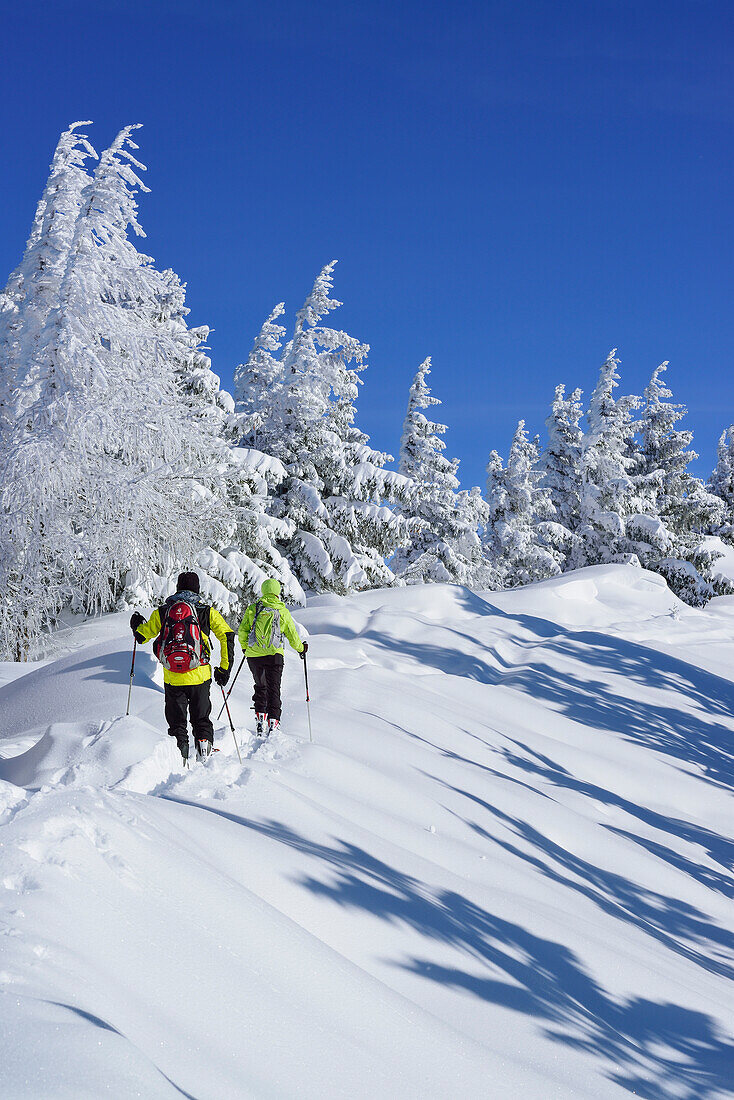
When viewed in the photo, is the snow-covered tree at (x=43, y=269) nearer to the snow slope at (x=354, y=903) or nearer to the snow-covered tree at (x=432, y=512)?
the snow slope at (x=354, y=903)

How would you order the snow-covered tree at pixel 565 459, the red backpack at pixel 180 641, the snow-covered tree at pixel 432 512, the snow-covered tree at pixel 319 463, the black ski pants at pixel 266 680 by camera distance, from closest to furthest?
the red backpack at pixel 180 641 → the black ski pants at pixel 266 680 → the snow-covered tree at pixel 319 463 → the snow-covered tree at pixel 432 512 → the snow-covered tree at pixel 565 459

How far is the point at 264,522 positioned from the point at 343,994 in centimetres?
1736

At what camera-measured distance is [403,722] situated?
30.8 ft

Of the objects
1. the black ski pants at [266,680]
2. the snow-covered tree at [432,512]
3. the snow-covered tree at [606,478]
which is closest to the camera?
the black ski pants at [266,680]

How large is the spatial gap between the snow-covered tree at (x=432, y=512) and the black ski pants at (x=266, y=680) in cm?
2025

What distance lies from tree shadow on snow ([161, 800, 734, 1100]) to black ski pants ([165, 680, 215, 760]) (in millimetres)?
2166

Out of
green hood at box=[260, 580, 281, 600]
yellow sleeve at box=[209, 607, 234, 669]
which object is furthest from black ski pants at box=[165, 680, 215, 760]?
green hood at box=[260, 580, 281, 600]

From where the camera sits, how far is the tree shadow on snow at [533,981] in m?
3.86

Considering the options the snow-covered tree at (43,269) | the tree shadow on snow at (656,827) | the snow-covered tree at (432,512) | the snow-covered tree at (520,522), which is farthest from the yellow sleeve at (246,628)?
the snow-covered tree at (520,522)

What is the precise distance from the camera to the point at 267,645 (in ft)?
27.8

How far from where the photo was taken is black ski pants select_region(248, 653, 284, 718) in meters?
8.40

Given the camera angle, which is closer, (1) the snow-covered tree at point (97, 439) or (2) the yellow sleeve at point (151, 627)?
(2) the yellow sleeve at point (151, 627)

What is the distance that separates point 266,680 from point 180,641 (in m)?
1.73

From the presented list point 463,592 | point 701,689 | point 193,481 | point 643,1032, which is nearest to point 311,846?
point 643,1032
